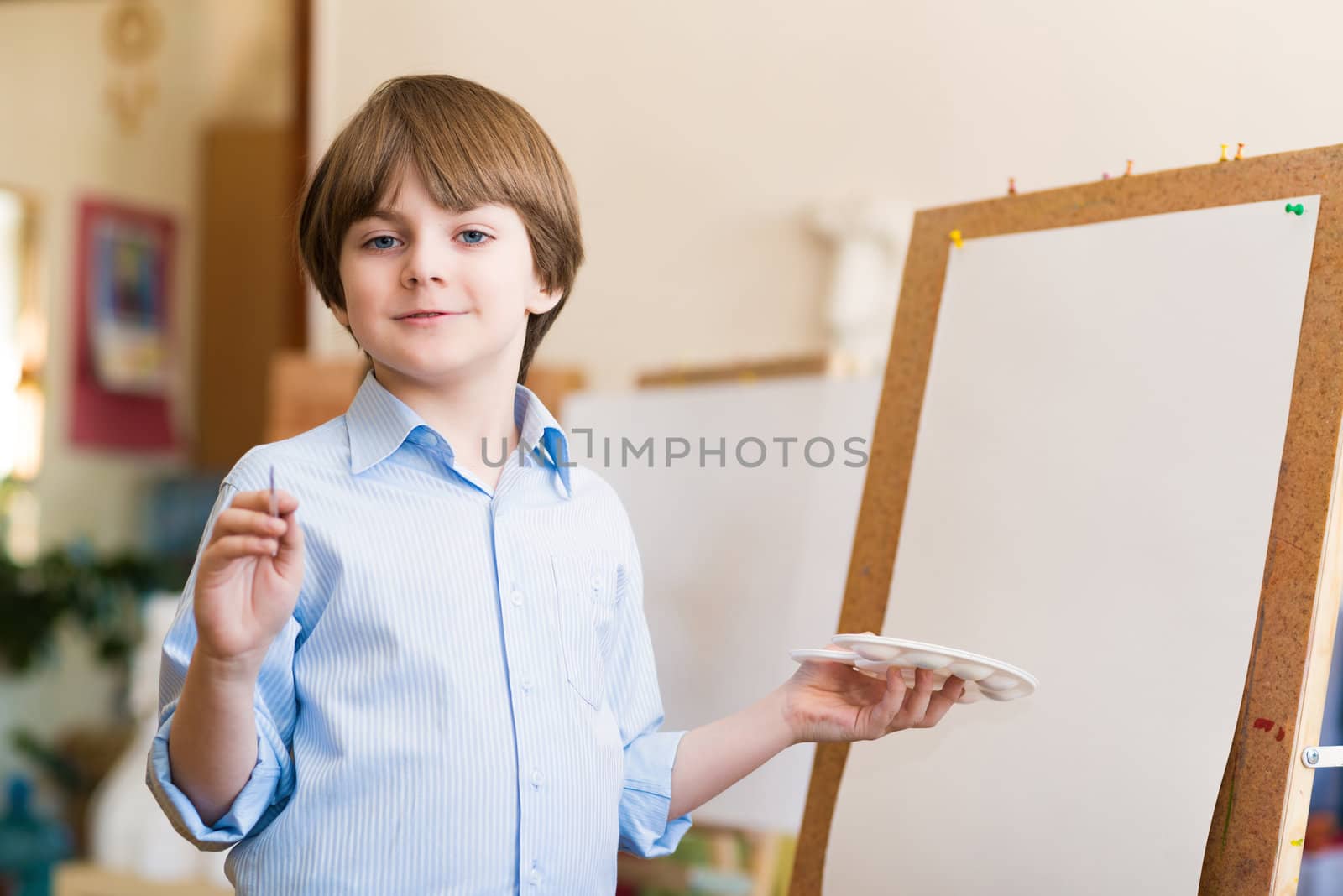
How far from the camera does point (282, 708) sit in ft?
3.08

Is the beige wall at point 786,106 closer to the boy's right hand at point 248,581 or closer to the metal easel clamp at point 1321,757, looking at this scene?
the metal easel clamp at point 1321,757

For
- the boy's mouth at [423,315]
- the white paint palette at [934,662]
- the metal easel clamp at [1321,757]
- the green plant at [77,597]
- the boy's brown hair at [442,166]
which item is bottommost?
the green plant at [77,597]

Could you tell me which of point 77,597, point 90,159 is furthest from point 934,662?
point 90,159

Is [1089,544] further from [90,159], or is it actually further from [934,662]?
[90,159]

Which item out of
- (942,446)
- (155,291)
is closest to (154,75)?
(155,291)

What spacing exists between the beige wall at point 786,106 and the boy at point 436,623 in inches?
51.8

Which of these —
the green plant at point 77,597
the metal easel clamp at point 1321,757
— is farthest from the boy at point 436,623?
the green plant at point 77,597

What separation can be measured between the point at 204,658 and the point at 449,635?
189mm

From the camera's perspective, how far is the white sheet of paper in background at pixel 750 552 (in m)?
1.65

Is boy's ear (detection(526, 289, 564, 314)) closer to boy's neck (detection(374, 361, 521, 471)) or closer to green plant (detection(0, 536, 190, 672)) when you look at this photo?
boy's neck (detection(374, 361, 521, 471))

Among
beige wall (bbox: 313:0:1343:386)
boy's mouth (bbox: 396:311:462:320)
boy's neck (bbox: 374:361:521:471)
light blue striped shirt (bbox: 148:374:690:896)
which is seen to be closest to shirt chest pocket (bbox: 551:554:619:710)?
light blue striped shirt (bbox: 148:374:690:896)

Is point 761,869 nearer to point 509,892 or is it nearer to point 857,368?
point 857,368

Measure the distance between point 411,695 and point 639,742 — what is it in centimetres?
26

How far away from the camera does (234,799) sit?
2.93 feet
